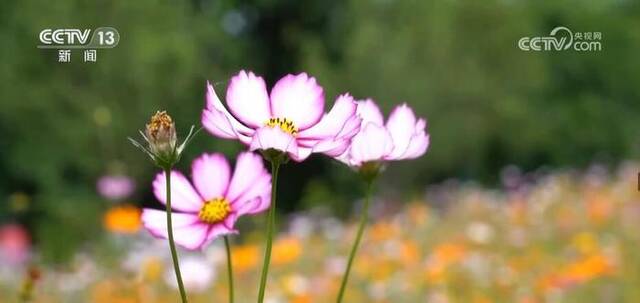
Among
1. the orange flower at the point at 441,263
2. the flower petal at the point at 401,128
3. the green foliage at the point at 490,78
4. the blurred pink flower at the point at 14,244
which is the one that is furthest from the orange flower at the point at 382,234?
the green foliage at the point at 490,78

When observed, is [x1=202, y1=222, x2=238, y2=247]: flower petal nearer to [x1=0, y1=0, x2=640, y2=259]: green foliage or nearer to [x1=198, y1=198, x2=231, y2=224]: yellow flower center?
[x1=198, y1=198, x2=231, y2=224]: yellow flower center

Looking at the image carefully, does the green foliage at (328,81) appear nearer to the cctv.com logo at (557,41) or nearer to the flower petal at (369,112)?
the cctv.com logo at (557,41)

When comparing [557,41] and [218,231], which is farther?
[557,41]

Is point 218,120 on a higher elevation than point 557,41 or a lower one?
lower

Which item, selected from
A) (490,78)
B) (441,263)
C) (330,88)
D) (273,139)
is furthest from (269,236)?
(490,78)

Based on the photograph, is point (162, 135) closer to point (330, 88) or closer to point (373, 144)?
point (373, 144)

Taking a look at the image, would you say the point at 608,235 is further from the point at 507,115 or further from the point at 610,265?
the point at 507,115
